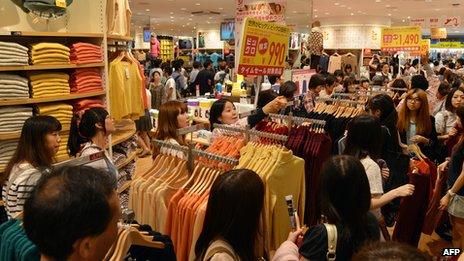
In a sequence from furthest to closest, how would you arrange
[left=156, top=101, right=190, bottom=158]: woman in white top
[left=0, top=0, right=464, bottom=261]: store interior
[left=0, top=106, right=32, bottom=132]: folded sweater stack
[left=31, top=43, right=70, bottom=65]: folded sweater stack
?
[left=31, top=43, right=70, bottom=65]: folded sweater stack < [left=0, top=106, right=32, bottom=132]: folded sweater stack < [left=156, top=101, right=190, bottom=158]: woman in white top < [left=0, top=0, right=464, bottom=261]: store interior

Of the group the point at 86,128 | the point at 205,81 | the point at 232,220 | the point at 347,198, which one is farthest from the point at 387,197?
the point at 205,81

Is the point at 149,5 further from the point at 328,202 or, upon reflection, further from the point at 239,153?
the point at 328,202

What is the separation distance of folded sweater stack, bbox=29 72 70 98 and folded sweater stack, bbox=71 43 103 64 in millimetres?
210

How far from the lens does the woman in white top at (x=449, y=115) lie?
516 centimetres

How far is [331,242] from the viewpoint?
186 cm

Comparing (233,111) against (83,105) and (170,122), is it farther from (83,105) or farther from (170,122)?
(83,105)

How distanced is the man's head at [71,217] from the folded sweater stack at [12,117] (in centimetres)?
306

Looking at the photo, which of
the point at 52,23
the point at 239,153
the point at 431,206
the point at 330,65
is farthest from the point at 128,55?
the point at 330,65

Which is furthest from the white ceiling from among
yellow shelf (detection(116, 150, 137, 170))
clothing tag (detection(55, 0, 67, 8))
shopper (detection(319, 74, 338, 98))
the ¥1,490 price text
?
clothing tag (detection(55, 0, 67, 8))

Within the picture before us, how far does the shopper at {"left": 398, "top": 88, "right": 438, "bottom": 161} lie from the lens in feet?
15.2

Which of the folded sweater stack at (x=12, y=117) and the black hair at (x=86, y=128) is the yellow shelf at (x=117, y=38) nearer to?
the folded sweater stack at (x=12, y=117)

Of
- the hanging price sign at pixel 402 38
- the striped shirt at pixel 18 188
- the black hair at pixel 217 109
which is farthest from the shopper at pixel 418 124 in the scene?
the hanging price sign at pixel 402 38

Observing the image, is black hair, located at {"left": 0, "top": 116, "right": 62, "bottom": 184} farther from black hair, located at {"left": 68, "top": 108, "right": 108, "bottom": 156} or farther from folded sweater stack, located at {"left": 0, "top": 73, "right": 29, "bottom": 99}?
folded sweater stack, located at {"left": 0, "top": 73, "right": 29, "bottom": 99}

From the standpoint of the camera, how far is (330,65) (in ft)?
42.3
